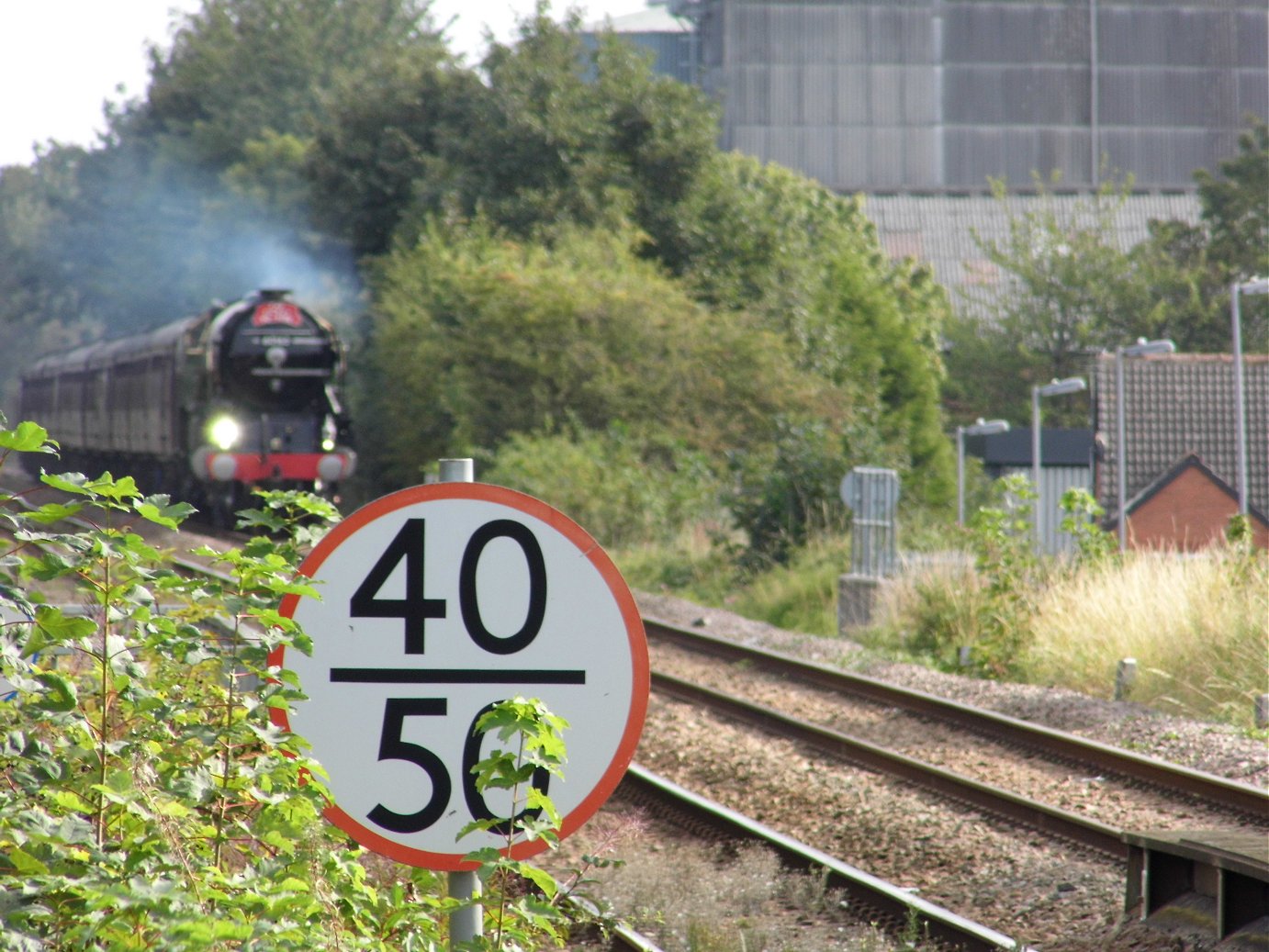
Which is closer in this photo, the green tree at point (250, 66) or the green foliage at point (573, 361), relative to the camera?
the green foliage at point (573, 361)

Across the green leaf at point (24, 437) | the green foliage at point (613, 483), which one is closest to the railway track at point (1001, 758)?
the green leaf at point (24, 437)

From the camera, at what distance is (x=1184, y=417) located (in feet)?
110

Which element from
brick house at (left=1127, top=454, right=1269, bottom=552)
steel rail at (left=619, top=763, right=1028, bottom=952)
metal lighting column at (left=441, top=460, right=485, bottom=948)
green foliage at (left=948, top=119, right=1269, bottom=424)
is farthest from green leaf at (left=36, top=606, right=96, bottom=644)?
green foliage at (left=948, top=119, right=1269, bottom=424)

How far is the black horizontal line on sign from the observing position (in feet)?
8.99

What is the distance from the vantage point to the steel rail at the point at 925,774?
7.57 metres

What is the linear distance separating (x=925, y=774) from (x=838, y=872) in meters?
2.52

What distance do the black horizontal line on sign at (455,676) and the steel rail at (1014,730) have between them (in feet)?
20.3

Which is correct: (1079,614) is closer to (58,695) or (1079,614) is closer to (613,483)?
(58,695)

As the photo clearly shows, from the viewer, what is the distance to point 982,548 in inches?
561

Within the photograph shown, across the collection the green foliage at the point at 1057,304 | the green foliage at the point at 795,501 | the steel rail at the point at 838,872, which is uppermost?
the green foliage at the point at 1057,304

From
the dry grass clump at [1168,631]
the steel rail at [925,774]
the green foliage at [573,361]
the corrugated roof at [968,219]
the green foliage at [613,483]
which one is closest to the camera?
the steel rail at [925,774]

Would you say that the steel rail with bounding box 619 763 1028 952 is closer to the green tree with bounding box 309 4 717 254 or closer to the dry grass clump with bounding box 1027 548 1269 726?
the dry grass clump with bounding box 1027 548 1269 726

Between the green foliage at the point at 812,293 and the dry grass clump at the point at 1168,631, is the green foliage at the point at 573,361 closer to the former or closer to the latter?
the green foliage at the point at 812,293

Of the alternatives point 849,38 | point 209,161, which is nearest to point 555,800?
point 209,161
